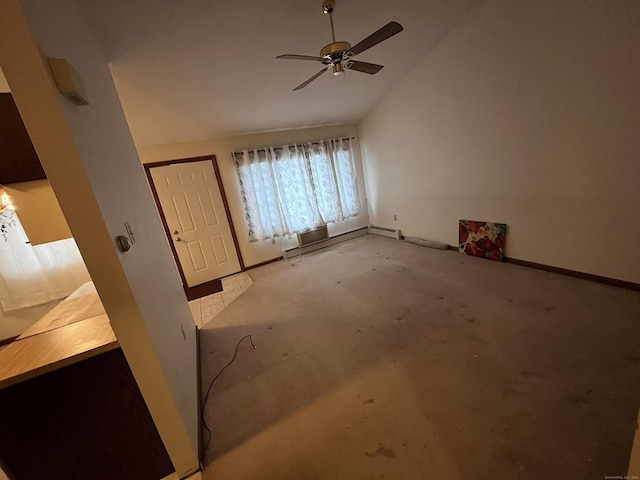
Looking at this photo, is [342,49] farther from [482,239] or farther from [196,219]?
[196,219]

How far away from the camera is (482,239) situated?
10.8ft

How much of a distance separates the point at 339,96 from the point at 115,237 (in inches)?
139

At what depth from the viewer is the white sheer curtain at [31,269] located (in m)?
3.09

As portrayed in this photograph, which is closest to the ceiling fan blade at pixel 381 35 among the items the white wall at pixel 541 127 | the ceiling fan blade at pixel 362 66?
the ceiling fan blade at pixel 362 66

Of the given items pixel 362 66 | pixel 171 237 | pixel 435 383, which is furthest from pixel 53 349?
pixel 171 237

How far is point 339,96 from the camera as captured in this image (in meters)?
3.71

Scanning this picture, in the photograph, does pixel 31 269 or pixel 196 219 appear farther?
pixel 196 219

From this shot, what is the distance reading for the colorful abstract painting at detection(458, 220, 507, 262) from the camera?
3121 millimetres

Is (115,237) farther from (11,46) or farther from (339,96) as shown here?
(339,96)

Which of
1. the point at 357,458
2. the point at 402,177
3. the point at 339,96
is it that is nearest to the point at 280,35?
the point at 339,96

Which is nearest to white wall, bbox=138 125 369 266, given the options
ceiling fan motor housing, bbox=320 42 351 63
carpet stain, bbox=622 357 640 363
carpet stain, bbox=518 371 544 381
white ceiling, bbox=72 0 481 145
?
white ceiling, bbox=72 0 481 145

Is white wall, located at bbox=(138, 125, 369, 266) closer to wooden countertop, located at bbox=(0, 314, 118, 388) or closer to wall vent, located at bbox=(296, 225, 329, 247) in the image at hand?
wall vent, located at bbox=(296, 225, 329, 247)

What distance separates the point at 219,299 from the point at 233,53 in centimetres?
279

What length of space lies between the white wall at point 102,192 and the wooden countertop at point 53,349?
0.16 m
